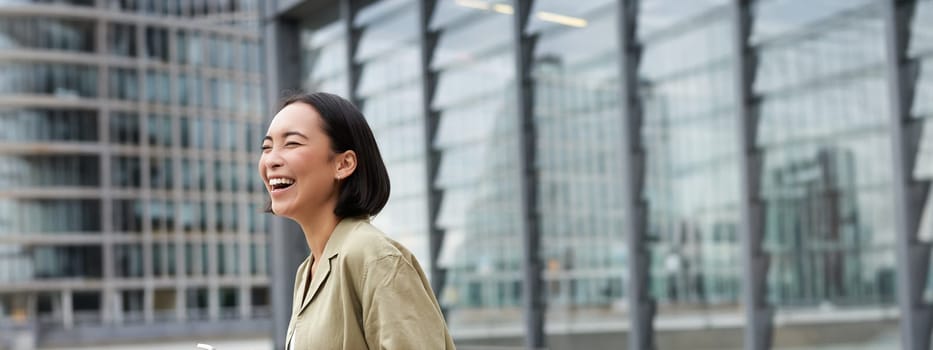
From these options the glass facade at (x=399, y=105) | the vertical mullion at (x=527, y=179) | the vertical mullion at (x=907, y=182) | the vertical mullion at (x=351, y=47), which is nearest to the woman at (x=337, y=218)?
the vertical mullion at (x=907, y=182)

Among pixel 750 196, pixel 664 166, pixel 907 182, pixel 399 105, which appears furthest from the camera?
pixel 399 105

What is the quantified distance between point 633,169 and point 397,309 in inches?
324

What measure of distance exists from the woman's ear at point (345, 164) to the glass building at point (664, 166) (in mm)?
6470

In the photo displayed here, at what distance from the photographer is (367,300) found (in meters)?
2.04

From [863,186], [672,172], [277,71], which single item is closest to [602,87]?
[672,172]

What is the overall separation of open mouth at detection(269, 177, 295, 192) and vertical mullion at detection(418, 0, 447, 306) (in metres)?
10.3

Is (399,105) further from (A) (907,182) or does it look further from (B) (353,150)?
(B) (353,150)

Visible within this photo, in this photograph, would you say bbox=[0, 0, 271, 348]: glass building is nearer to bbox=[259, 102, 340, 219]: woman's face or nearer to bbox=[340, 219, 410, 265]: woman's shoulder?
bbox=[259, 102, 340, 219]: woman's face

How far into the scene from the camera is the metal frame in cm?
900

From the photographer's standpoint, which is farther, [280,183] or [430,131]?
[430,131]

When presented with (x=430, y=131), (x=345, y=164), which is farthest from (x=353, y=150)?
(x=430, y=131)

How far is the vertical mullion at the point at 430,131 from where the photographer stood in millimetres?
12594

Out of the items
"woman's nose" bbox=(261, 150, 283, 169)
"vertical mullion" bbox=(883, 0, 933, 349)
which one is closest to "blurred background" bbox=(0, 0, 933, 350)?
"vertical mullion" bbox=(883, 0, 933, 349)

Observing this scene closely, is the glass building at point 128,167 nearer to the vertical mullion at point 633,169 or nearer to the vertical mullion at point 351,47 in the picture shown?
the vertical mullion at point 351,47
